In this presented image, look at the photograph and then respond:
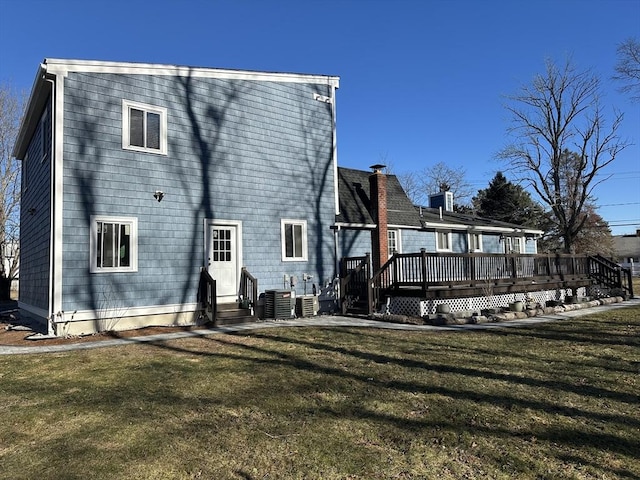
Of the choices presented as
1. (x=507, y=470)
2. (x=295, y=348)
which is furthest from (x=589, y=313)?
(x=507, y=470)

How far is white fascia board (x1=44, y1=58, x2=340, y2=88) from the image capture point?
31.9ft

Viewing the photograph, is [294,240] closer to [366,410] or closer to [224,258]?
[224,258]

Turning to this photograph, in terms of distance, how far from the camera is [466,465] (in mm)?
3412

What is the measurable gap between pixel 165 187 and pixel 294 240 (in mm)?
4200

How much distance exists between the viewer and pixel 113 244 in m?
10.2

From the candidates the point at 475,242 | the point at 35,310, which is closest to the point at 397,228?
the point at 475,242

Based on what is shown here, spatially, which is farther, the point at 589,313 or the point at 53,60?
the point at 589,313

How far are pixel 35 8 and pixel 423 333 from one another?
1415cm

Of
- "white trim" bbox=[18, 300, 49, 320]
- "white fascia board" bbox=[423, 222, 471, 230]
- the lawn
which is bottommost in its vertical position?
the lawn

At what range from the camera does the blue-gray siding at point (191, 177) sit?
32.5 feet

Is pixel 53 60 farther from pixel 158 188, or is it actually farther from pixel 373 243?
pixel 373 243

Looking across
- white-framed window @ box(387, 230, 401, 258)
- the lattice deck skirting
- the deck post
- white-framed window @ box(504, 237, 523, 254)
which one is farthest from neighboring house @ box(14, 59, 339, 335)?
white-framed window @ box(504, 237, 523, 254)

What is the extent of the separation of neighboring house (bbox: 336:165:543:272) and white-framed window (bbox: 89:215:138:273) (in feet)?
21.2

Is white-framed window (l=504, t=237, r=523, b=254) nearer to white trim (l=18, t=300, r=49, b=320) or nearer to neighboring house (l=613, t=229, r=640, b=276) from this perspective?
white trim (l=18, t=300, r=49, b=320)
